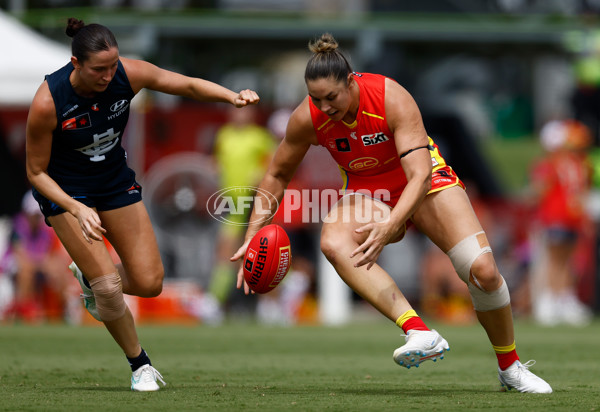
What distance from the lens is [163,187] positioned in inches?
576

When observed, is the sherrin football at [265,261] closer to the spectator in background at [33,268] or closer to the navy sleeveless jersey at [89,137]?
the navy sleeveless jersey at [89,137]

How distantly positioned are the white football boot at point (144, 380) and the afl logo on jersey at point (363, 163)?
1.73 metres

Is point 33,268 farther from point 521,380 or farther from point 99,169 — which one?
point 521,380

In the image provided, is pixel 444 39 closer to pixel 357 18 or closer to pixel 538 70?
pixel 357 18

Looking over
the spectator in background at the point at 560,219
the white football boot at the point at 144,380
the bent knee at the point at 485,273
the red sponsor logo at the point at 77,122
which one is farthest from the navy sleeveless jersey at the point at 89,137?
the spectator in background at the point at 560,219

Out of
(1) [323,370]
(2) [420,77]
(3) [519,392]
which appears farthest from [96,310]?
(2) [420,77]

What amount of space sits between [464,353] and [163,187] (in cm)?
617

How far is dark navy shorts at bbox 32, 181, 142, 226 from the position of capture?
6512mm

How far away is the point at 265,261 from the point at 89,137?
126cm

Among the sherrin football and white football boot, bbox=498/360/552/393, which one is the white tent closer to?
the sherrin football

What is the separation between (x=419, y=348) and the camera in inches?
233

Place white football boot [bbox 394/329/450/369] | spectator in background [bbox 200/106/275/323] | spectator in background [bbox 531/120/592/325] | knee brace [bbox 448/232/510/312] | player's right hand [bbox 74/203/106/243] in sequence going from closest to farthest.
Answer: white football boot [bbox 394/329/450/369] < player's right hand [bbox 74/203/106/243] < knee brace [bbox 448/232/510/312] < spectator in background [bbox 200/106/275/323] < spectator in background [bbox 531/120/592/325]

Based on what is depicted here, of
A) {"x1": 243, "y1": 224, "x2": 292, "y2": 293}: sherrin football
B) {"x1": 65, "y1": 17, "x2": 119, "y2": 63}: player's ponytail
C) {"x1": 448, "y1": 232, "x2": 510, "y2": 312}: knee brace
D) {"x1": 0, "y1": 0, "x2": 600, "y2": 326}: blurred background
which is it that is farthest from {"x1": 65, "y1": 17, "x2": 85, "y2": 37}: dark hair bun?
{"x1": 0, "y1": 0, "x2": 600, "y2": 326}: blurred background

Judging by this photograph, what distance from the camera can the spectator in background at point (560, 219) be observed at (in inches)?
572
